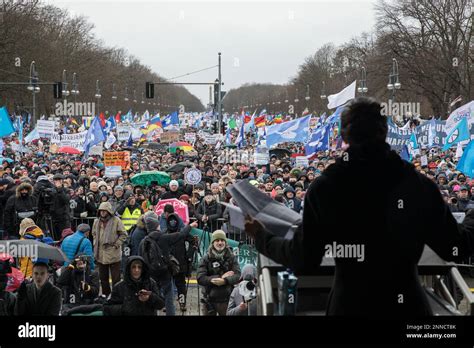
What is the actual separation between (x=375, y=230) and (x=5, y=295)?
3661 millimetres

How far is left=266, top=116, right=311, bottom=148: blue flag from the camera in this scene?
2681cm

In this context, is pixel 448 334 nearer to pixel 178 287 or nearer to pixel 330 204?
pixel 330 204

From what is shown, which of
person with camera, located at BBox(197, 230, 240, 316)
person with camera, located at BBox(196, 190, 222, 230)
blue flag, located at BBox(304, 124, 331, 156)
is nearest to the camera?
person with camera, located at BBox(197, 230, 240, 316)

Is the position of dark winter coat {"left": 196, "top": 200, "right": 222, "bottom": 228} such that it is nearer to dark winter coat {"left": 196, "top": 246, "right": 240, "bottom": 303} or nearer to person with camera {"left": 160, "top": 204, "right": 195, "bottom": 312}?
person with camera {"left": 160, "top": 204, "right": 195, "bottom": 312}

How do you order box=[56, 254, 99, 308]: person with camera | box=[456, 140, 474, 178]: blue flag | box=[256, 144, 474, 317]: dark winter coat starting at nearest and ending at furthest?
box=[256, 144, 474, 317]: dark winter coat → box=[56, 254, 99, 308]: person with camera → box=[456, 140, 474, 178]: blue flag

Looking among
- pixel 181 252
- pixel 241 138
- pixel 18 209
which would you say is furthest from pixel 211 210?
pixel 241 138

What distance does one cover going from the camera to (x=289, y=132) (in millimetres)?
26922

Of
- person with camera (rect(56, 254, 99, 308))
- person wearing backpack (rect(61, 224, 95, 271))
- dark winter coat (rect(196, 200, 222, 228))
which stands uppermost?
dark winter coat (rect(196, 200, 222, 228))

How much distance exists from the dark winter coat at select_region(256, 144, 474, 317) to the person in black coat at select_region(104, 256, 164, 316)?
4031 millimetres

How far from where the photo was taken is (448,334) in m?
2.34

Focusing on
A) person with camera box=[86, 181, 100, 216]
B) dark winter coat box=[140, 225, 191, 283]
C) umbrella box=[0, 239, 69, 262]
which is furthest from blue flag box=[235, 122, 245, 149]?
umbrella box=[0, 239, 69, 262]

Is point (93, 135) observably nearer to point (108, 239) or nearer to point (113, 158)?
point (113, 158)

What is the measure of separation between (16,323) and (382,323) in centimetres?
107

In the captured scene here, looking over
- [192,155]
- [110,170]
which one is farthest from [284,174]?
[192,155]
